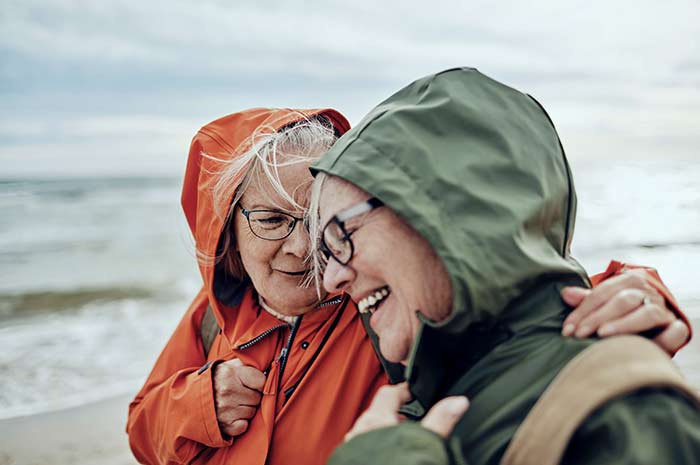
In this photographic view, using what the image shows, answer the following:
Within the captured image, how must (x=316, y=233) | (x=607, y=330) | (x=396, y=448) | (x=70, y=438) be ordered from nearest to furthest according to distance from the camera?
(x=396, y=448)
(x=607, y=330)
(x=316, y=233)
(x=70, y=438)

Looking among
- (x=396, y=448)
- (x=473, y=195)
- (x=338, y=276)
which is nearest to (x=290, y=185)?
(x=338, y=276)

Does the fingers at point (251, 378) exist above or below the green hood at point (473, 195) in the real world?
below

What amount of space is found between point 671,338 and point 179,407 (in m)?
1.59

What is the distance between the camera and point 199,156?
2.37m

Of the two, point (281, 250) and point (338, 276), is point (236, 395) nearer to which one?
point (281, 250)

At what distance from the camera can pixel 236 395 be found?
83.7 inches

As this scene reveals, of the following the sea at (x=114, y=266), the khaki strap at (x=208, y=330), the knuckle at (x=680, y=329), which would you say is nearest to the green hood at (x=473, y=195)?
the knuckle at (x=680, y=329)

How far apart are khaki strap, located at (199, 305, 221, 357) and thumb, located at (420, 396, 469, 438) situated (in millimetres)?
1434

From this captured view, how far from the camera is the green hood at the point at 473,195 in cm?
134

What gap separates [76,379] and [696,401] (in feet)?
17.9

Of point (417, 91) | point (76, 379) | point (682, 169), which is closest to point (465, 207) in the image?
point (417, 91)

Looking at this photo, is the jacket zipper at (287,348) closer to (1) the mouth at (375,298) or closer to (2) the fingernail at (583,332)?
(1) the mouth at (375,298)

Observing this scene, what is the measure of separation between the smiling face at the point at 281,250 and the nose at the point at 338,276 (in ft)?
1.78

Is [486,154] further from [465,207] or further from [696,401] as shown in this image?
[696,401]
